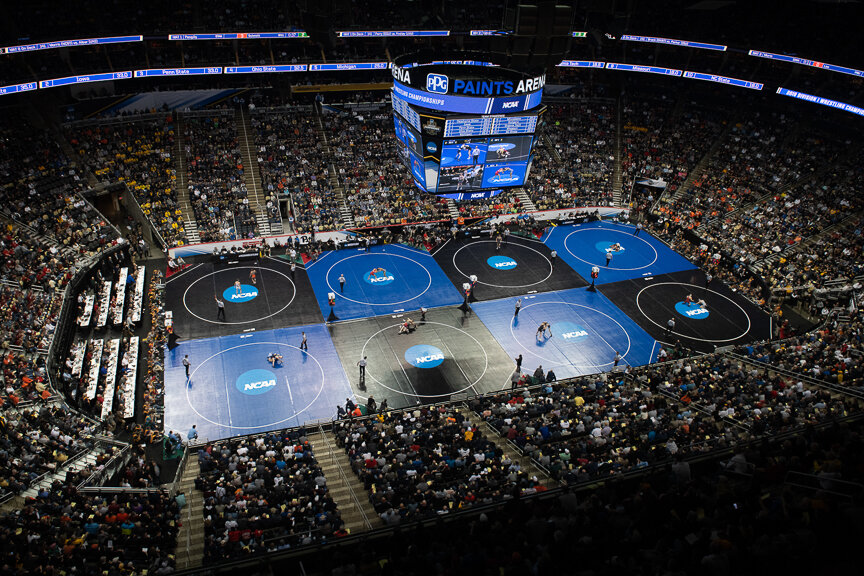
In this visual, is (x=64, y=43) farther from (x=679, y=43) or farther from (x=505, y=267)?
(x=679, y=43)

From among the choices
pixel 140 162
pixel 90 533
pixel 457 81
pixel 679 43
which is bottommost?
pixel 90 533

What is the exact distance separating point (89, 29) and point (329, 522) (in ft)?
131

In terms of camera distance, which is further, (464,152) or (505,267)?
(505,267)

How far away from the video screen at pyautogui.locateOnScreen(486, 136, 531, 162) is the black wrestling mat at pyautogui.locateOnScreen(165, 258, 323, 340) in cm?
1345

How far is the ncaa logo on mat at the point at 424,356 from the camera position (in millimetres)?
31469

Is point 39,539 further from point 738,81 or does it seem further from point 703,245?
point 738,81

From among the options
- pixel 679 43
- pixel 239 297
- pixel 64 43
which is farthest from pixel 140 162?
pixel 679 43

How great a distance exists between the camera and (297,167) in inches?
1839

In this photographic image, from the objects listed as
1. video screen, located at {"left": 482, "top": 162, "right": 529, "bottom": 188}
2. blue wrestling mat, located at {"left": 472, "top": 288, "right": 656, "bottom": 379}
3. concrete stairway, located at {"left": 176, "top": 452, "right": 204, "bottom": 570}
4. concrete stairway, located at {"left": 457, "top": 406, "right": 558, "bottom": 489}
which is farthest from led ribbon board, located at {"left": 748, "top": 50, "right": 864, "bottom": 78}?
concrete stairway, located at {"left": 176, "top": 452, "right": 204, "bottom": 570}

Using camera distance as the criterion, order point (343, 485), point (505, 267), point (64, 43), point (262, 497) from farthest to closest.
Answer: point (505, 267), point (64, 43), point (343, 485), point (262, 497)

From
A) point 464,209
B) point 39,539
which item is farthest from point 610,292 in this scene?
point 39,539

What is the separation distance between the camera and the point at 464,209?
155ft

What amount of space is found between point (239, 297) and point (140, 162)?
14992 mm

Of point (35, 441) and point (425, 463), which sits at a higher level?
point (425, 463)
